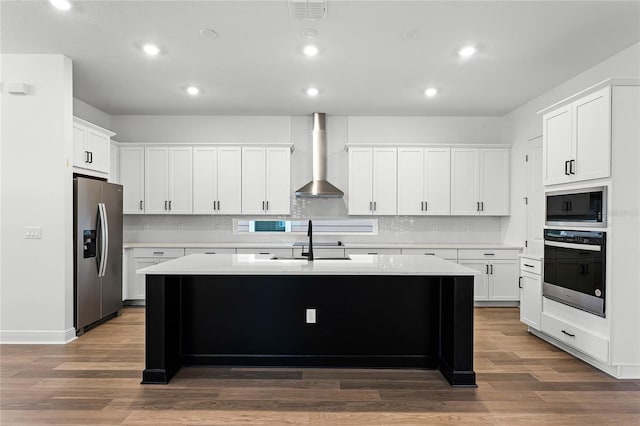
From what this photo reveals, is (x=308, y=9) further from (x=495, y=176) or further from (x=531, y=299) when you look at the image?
(x=495, y=176)

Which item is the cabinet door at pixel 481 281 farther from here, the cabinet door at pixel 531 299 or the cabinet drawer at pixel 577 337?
the cabinet drawer at pixel 577 337

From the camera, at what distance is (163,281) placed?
2893mm

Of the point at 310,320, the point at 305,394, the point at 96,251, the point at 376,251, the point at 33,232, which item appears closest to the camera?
the point at 305,394

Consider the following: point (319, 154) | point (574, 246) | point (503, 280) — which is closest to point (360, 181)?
point (319, 154)

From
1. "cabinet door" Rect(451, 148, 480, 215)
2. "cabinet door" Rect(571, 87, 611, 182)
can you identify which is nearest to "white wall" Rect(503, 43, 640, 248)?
"cabinet door" Rect(451, 148, 480, 215)

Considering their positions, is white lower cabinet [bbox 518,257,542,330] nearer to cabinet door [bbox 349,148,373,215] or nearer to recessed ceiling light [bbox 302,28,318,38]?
cabinet door [bbox 349,148,373,215]

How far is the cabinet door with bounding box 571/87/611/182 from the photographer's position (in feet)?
9.93

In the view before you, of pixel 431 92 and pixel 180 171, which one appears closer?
pixel 431 92

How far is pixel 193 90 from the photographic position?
4805 mm

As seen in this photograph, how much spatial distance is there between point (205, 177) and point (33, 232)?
7.64 feet

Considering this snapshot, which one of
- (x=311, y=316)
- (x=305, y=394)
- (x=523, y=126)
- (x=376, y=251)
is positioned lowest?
(x=305, y=394)

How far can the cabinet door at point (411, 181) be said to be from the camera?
5.74m

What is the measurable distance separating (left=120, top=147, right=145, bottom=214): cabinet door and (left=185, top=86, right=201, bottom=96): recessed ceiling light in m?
1.42

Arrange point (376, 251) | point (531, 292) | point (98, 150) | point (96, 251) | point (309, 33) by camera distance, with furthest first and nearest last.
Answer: point (376, 251) < point (98, 150) < point (96, 251) < point (531, 292) < point (309, 33)
